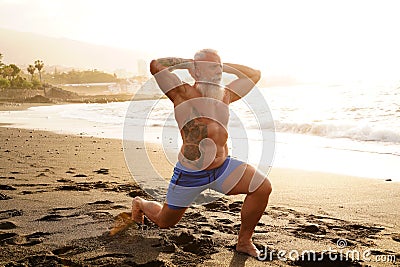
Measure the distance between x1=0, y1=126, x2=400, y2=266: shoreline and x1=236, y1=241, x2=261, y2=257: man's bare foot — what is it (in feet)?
0.23

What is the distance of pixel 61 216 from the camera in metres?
4.39

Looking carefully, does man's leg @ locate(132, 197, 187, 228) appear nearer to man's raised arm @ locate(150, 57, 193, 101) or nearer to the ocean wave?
man's raised arm @ locate(150, 57, 193, 101)

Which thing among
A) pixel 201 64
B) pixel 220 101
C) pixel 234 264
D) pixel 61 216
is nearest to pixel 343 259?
pixel 234 264

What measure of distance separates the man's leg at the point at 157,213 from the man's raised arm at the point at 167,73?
3.43ft

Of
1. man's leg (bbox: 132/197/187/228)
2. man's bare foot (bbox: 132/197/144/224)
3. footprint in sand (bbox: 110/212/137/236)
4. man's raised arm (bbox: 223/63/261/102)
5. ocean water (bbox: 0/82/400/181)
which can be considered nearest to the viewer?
man's leg (bbox: 132/197/187/228)

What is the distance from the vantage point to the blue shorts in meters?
3.64

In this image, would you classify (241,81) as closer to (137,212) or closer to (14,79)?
(137,212)

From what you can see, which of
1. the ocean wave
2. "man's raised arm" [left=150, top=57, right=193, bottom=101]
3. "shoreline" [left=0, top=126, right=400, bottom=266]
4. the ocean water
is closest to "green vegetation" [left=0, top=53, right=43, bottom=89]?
the ocean water

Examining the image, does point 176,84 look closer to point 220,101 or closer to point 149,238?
point 220,101

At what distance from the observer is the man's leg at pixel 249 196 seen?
353cm

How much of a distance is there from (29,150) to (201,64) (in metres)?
6.67

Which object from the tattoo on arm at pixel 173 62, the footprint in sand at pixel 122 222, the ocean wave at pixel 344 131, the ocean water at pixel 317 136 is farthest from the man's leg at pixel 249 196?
the ocean wave at pixel 344 131

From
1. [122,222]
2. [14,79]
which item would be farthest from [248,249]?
[14,79]

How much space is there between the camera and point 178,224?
4.18 meters
